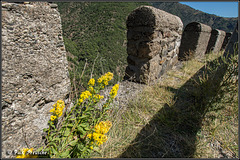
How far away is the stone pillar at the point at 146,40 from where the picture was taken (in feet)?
7.27

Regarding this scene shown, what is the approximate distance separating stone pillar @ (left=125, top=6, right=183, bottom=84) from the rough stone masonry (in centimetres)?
158

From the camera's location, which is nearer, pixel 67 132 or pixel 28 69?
pixel 28 69

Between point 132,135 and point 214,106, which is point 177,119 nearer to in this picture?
point 214,106

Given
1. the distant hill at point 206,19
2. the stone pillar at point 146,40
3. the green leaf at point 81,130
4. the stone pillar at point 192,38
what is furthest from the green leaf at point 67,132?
the distant hill at point 206,19

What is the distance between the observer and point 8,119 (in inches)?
37.6

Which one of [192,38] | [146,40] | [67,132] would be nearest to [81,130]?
[67,132]

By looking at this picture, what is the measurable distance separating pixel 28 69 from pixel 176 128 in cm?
180

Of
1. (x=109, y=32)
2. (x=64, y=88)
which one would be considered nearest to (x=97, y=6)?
(x=109, y=32)

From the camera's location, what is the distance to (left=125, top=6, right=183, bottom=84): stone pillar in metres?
2.21

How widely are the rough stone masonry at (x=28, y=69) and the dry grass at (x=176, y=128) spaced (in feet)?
2.31

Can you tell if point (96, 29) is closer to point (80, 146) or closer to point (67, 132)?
point (67, 132)

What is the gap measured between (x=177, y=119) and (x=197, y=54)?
431cm

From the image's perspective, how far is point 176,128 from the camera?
1710 mm

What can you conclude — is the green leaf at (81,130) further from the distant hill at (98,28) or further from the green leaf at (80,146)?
the distant hill at (98,28)
